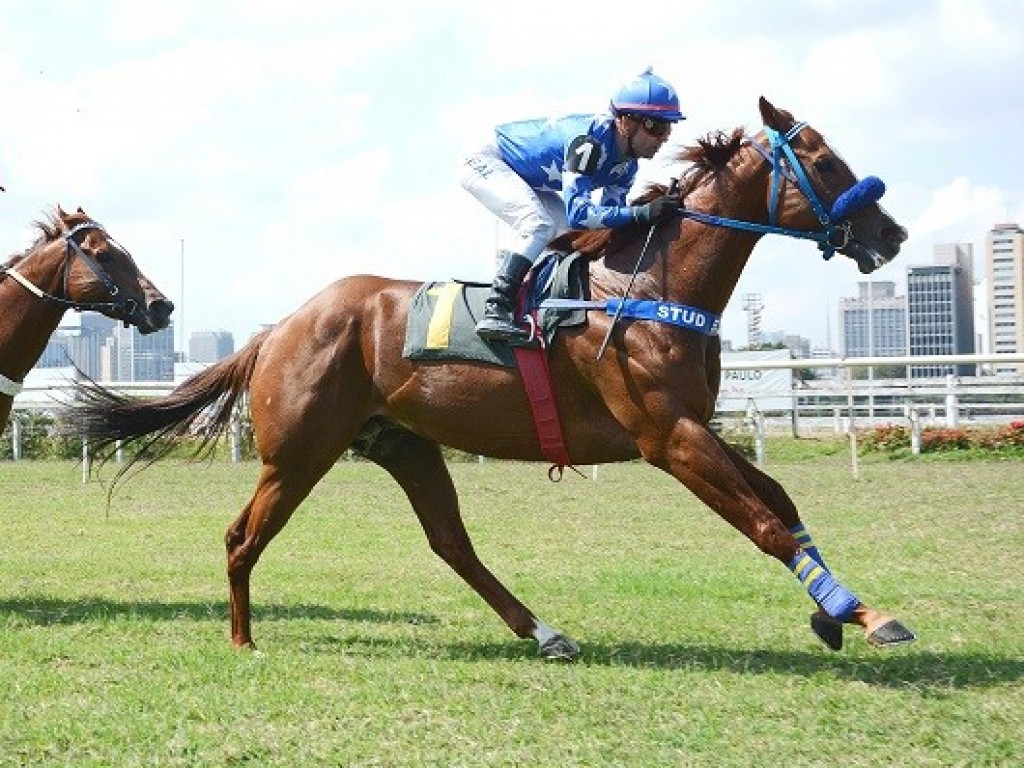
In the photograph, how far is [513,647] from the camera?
715 cm

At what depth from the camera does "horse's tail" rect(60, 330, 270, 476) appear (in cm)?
807

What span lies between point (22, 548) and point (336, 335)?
562 centimetres

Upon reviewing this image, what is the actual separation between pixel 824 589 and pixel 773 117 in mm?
2289

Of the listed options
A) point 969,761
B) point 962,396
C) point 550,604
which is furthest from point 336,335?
point 962,396

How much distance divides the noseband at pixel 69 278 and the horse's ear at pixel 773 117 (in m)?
4.44

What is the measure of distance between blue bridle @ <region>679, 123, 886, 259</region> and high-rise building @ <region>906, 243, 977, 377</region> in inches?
3379

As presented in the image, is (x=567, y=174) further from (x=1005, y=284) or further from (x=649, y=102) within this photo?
(x=1005, y=284)

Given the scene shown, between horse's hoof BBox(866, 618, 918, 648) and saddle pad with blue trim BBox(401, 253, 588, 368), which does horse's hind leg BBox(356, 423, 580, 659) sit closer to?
saddle pad with blue trim BBox(401, 253, 588, 368)

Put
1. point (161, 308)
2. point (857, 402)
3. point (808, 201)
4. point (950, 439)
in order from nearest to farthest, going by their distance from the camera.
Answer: point (808, 201) → point (161, 308) → point (950, 439) → point (857, 402)

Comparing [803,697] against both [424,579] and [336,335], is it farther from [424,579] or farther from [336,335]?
[424,579]

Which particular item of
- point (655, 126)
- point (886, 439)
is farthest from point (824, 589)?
point (886, 439)

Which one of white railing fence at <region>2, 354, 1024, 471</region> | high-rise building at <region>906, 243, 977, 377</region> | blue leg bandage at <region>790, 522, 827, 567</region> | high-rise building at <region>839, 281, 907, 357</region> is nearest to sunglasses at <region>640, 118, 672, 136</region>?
blue leg bandage at <region>790, 522, 827, 567</region>

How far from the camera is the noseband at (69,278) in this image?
868 centimetres

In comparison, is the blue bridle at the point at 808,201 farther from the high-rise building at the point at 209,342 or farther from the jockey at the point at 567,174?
the high-rise building at the point at 209,342
